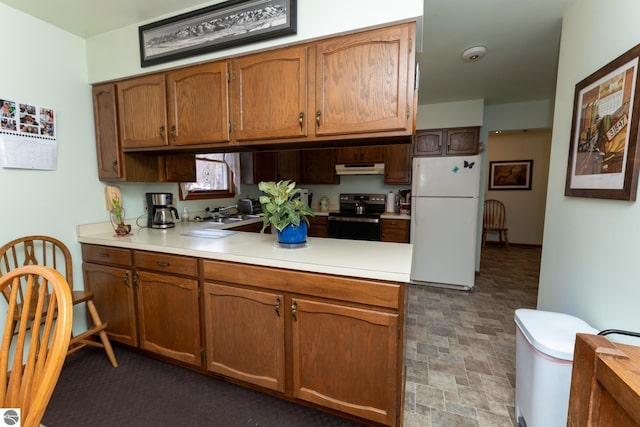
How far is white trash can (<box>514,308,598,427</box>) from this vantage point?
3.90 feet

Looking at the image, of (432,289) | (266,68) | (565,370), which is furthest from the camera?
(432,289)

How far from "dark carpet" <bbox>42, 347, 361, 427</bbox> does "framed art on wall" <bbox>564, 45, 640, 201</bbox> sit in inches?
70.3

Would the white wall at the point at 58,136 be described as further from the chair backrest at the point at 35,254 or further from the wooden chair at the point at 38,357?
the wooden chair at the point at 38,357

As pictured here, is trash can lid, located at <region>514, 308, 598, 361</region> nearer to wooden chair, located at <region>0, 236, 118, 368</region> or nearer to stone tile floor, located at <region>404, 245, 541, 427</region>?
stone tile floor, located at <region>404, 245, 541, 427</region>

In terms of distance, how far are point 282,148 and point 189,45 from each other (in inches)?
33.3

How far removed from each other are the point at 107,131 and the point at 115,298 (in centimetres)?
125

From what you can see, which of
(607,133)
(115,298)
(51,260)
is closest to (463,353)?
(607,133)

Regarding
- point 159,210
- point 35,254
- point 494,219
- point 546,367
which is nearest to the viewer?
point 546,367

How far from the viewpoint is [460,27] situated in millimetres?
1941

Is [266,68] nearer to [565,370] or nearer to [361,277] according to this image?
[361,277]

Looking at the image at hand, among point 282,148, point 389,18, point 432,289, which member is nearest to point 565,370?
point 389,18

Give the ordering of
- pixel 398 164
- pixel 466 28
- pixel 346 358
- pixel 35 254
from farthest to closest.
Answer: pixel 398 164 < pixel 466 28 < pixel 35 254 < pixel 346 358

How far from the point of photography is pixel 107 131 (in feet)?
6.92

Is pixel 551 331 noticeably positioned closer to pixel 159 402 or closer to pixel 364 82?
pixel 364 82
